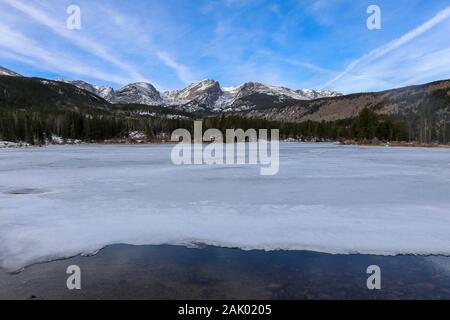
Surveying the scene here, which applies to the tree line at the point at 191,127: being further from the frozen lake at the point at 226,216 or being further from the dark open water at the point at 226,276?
the dark open water at the point at 226,276

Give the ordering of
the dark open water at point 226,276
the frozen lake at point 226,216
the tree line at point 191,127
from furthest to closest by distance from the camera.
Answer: the tree line at point 191,127, the frozen lake at point 226,216, the dark open water at point 226,276

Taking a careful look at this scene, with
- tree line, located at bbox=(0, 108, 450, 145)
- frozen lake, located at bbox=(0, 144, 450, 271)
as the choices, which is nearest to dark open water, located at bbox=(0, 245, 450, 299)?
frozen lake, located at bbox=(0, 144, 450, 271)

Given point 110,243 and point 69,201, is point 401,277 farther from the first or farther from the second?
point 69,201

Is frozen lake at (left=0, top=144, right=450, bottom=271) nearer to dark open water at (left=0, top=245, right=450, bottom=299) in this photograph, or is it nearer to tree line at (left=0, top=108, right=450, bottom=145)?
dark open water at (left=0, top=245, right=450, bottom=299)

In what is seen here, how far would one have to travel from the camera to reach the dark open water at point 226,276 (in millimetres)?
5273

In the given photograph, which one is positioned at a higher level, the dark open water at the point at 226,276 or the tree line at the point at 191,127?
the tree line at the point at 191,127

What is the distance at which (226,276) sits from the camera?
591 cm

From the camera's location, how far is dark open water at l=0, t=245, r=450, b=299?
5.27 m

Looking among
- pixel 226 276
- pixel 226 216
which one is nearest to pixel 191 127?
pixel 226 216

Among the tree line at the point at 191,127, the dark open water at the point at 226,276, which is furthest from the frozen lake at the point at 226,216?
the tree line at the point at 191,127

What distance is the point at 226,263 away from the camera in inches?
259

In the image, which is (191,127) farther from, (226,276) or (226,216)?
(226,276)

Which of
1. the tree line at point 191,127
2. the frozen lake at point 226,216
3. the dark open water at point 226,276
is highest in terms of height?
the tree line at point 191,127

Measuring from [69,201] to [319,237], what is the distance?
8.07 m
